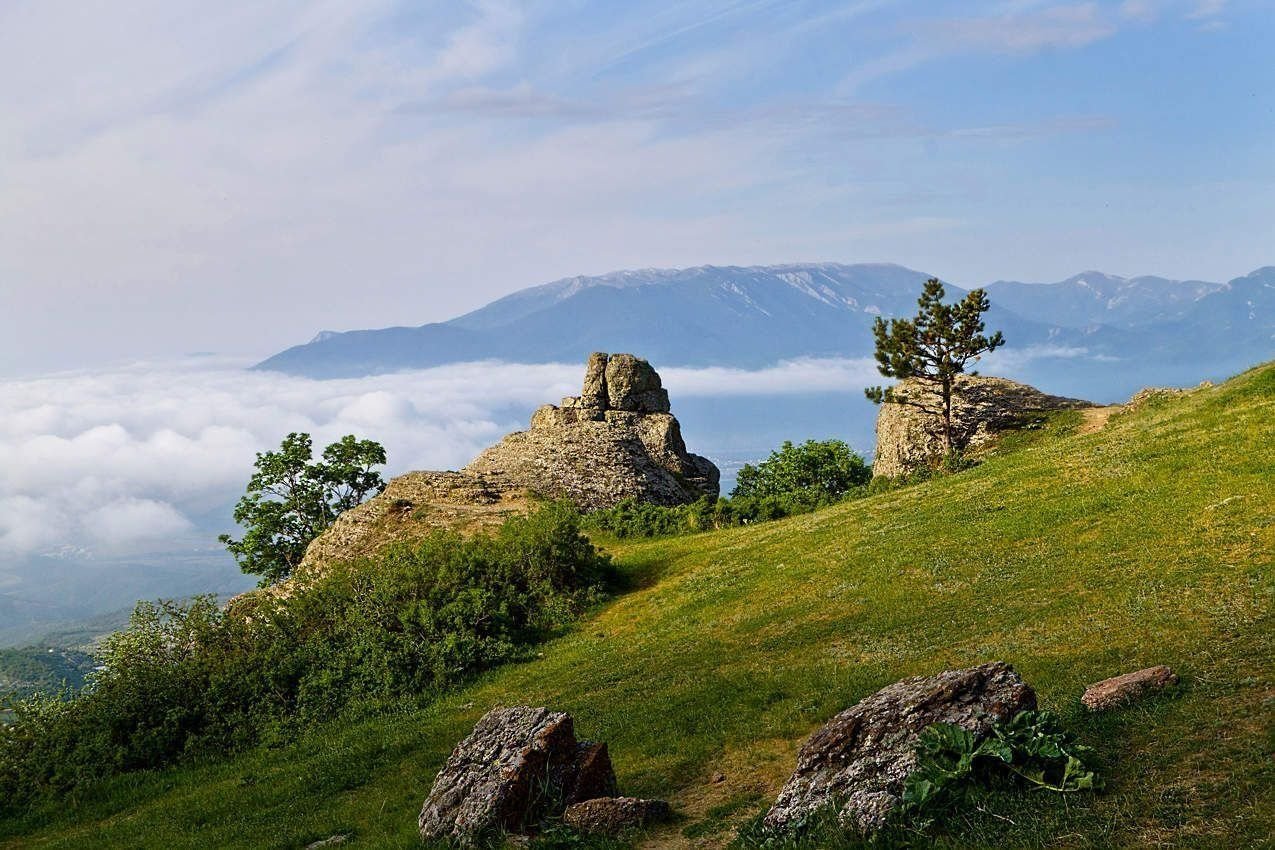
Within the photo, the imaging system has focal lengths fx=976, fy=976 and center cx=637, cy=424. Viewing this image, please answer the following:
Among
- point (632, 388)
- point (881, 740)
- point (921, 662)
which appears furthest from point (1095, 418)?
point (881, 740)

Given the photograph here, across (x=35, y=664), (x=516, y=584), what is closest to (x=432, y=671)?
(x=516, y=584)

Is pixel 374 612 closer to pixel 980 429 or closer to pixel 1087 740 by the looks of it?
pixel 1087 740

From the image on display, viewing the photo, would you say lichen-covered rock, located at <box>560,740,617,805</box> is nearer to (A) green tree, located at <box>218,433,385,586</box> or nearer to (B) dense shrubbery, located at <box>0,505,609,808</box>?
(B) dense shrubbery, located at <box>0,505,609,808</box>

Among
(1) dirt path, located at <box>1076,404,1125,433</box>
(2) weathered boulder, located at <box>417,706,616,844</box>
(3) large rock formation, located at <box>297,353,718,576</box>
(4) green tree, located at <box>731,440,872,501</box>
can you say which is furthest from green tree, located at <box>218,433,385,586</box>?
Answer: (2) weathered boulder, located at <box>417,706,616,844</box>

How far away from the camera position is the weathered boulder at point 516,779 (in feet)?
45.4

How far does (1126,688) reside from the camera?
1398 centimetres

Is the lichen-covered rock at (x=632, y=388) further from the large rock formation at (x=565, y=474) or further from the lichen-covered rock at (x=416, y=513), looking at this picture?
the lichen-covered rock at (x=416, y=513)

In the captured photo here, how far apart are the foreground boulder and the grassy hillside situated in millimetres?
1078

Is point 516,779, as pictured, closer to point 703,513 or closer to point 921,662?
point 921,662

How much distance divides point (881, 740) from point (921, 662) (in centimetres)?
756

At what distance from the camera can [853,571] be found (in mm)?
28266

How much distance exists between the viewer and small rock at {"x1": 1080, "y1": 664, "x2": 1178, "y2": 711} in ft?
45.3

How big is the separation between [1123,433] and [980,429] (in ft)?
46.4

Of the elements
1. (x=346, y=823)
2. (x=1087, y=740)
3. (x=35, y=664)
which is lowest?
(x=35, y=664)
